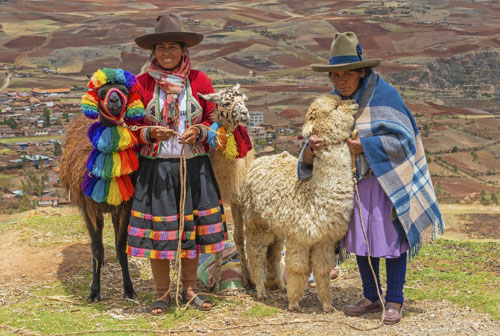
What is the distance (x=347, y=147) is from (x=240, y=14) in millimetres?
68940

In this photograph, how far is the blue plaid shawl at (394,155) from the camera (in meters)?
3.67

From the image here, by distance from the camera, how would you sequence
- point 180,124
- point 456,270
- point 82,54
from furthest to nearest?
point 82,54 < point 456,270 < point 180,124

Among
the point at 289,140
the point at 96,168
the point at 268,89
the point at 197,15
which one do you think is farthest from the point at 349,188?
the point at 197,15

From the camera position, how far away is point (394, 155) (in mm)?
3684

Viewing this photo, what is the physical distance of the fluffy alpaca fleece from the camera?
385 centimetres

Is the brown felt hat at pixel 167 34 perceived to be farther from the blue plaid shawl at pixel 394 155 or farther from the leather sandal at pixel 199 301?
the leather sandal at pixel 199 301

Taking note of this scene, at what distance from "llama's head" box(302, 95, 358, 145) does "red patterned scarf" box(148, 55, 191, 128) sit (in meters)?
1.04

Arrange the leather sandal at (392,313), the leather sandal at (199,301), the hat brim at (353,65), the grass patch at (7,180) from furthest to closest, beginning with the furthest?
the grass patch at (7,180)
the leather sandal at (199,301)
the leather sandal at (392,313)
the hat brim at (353,65)

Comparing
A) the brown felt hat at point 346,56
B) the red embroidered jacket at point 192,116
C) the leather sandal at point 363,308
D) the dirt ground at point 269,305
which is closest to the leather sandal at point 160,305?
the dirt ground at point 269,305

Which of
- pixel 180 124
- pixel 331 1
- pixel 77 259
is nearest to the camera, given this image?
pixel 180 124

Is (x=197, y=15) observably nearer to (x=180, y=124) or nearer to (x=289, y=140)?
(x=289, y=140)

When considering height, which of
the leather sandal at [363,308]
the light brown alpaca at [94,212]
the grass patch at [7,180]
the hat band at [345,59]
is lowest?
the grass patch at [7,180]

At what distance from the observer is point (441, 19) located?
6581 centimetres

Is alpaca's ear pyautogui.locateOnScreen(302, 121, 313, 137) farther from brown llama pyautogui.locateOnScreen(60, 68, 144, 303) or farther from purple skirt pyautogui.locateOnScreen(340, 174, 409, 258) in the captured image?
brown llama pyautogui.locateOnScreen(60, 68, 144, 303)
